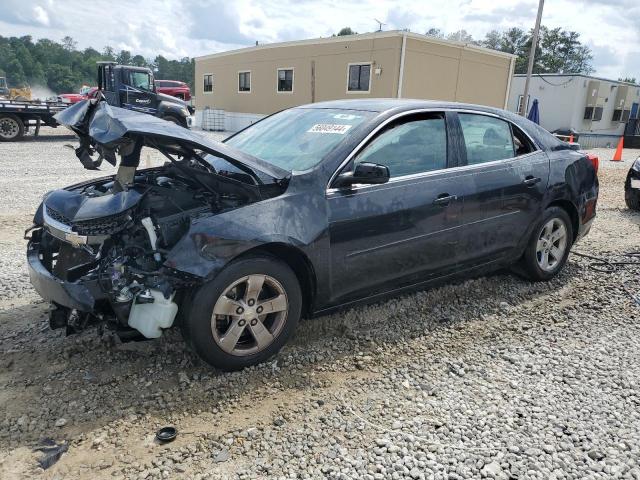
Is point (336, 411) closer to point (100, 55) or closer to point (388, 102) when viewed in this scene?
point (388, 102)

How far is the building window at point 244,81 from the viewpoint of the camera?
2735 centimetres

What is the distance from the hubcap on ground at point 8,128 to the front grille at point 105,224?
16.0 meters

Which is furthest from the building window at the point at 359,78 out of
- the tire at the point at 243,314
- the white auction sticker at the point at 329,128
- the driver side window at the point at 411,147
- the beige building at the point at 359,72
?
the tire at the point at 243,314

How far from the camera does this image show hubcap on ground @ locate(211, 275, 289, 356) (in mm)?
3006

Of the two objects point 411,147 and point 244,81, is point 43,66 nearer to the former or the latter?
point 244,81

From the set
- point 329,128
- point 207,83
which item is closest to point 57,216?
point 329,128

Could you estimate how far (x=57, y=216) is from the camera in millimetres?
→ 3299

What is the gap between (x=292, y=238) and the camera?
3125 millimetres

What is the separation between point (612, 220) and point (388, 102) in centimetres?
569

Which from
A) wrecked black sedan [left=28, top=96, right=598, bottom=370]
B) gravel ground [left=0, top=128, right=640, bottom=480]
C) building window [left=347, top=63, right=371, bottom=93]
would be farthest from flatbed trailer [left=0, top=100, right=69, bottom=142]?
wrecked black sedan [left=28, top=96, right=598, bottom=370]

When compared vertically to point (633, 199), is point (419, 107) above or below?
above

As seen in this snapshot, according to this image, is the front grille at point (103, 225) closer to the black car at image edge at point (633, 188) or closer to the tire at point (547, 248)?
the tire at point (547, 248)

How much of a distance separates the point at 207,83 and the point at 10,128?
16.2 metres

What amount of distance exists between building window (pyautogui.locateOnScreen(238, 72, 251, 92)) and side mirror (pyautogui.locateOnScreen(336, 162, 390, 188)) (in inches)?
1003
